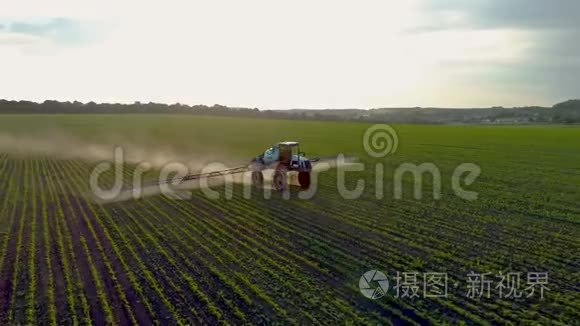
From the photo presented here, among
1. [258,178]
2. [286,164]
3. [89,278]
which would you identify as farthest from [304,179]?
[89,278]

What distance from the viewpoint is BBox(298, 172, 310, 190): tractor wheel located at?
65.2 ft

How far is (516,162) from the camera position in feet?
102

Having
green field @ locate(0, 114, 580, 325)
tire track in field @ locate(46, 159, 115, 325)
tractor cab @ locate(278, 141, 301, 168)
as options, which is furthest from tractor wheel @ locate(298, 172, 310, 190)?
tire track in field @ locate(46, 159, 115, 325)

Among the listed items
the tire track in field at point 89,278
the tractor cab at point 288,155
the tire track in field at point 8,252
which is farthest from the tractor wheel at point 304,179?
the tire track in field at point 8,252

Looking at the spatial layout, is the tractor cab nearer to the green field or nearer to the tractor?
the tractor

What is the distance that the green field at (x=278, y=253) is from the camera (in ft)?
28.1

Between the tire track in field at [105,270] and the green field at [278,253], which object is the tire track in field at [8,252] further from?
the tire track in field at [105,270]

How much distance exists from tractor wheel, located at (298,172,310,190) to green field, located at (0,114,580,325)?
1.41 meters

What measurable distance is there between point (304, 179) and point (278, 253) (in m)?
8.77

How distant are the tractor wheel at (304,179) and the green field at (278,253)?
1.41m

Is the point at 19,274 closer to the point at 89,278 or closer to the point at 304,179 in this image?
the point at 89,278

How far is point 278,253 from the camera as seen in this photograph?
11.6 meters

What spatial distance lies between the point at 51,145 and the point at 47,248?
40154 millimetres

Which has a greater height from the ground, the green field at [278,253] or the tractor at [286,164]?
the tractor at [286,164]
